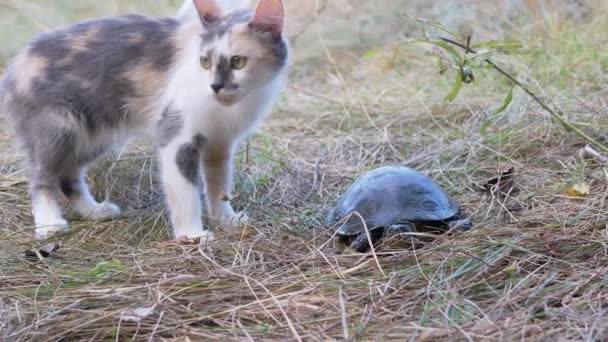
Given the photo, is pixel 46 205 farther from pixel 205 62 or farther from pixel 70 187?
pixel 205 62

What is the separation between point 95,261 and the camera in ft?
8.82

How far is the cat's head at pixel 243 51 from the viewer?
2.81m

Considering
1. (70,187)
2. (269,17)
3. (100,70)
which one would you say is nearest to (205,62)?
(269,17)

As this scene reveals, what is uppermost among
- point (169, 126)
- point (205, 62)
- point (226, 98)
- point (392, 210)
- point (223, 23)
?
point (223, 23)

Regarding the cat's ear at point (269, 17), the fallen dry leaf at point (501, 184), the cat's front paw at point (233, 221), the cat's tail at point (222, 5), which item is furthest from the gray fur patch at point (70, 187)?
the fallen dry leaf at point (501, 184)

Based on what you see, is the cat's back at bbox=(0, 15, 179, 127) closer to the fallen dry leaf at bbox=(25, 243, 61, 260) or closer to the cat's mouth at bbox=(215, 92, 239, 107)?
the cat's mouth at bbox=(215, 92, 239, 107)

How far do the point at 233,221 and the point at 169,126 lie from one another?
52 centimetres

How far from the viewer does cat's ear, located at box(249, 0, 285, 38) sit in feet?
9.24

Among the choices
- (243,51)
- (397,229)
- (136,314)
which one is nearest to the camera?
(136,314)

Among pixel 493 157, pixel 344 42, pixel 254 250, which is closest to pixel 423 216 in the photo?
pixel 254 250

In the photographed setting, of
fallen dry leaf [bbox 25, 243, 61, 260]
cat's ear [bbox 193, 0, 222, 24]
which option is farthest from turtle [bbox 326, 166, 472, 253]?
fallen dry leaf [bbox 25, 243, 61, 260]

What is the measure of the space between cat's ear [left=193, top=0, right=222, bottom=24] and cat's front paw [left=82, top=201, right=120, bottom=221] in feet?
3.48

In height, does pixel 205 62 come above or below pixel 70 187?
above

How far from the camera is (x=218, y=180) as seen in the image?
3.40 m
